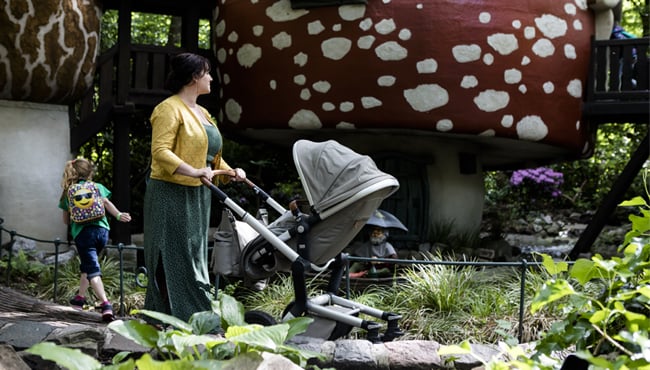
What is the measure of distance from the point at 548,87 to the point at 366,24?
6.48ft

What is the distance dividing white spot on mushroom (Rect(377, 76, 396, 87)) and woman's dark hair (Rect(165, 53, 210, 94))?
3996mm

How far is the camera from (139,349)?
13.6ft

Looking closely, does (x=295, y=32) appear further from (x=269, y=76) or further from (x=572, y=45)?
(x=572, y=45)

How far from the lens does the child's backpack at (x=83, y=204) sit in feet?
17.8

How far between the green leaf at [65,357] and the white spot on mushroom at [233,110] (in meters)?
7.04

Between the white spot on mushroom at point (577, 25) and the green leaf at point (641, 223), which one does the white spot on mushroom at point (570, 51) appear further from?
the green leaf at point (641, 223)

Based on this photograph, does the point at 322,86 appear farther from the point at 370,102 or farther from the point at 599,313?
the point at 599,313

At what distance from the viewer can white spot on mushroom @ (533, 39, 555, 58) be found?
840 cm

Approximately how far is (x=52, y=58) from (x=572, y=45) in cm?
531

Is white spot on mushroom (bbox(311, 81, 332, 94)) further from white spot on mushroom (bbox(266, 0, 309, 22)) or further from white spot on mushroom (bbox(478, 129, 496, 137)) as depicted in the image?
white spot on mushroom (bbox(478, 129, 496, 137))

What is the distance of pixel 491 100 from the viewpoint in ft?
27.1

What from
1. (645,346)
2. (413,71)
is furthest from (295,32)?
(645,346)

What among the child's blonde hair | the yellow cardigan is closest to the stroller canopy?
the yellow cardigan

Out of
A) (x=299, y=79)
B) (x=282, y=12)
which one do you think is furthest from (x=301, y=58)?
(x=282, y=12)
